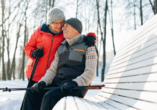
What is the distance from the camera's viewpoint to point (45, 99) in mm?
1948

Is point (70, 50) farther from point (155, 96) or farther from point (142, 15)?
point (142, 15)

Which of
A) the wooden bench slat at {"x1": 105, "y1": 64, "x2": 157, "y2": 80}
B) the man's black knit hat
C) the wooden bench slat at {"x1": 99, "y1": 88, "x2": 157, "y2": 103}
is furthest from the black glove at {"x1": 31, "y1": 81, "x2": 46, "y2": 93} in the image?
the wooden bench slat at {"x1": 105, "y1": 64, "x2": 157, "y2": 80}

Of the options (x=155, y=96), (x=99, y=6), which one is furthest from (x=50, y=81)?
(x=99, y=6)

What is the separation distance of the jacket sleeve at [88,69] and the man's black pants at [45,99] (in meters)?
0.16

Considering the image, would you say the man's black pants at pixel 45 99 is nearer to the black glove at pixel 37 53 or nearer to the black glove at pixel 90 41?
the black glove at pixel 37 53

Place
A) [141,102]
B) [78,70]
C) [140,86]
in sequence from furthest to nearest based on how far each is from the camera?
[78,70] < [140,86] < [141,102]

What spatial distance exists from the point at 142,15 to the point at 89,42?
35.8 ft

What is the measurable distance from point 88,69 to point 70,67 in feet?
0.95

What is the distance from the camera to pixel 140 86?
1822 millimetres

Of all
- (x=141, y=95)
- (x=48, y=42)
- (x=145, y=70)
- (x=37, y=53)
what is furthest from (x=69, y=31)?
(x=141, y=95)

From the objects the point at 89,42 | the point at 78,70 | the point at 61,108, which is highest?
the point at 89,42

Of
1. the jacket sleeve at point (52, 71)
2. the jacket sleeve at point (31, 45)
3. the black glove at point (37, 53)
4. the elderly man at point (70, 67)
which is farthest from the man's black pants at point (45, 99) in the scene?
the jacket sleeve at point (31, 45)

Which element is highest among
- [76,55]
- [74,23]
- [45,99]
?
[74,23]

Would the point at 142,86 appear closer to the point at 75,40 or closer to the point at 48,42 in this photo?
the point at 75,40
